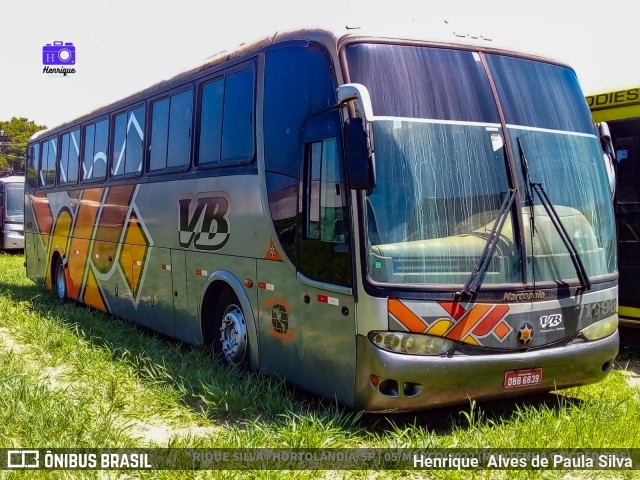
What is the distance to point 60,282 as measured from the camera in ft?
44.2

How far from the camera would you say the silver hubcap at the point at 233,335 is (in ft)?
23.4

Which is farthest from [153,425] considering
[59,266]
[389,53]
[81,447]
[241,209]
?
[59,266]

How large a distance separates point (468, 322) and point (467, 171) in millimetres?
1145

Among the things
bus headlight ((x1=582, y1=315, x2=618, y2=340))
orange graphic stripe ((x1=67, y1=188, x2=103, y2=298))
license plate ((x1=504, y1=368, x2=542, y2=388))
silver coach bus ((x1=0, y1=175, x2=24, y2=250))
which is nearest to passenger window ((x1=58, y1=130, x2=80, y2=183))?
orange graphic stripe ((x1=67, y1=188, x2=103, y2=298))

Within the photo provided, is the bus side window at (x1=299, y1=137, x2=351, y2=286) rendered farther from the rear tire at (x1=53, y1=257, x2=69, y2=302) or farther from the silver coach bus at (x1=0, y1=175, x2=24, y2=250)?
the silver coach bus at (x1=0, y1=175, x2=24, y2=250)

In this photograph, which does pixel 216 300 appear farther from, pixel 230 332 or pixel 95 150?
pixel 95 150

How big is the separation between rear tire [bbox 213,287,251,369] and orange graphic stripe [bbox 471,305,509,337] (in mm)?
2503

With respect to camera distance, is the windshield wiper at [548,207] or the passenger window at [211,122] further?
the passenger window at [211,122]

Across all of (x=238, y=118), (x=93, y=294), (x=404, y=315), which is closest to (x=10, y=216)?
(x=93, y=294)

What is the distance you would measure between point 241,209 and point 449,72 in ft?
7.92

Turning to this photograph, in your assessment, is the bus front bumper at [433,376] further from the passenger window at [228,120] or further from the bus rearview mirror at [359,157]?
the passenger window at [228,120]

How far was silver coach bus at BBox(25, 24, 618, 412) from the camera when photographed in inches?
203

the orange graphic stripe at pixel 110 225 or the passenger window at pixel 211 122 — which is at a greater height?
the passenger window at pixel 211 122

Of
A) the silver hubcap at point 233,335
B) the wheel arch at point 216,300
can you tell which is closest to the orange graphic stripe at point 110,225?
the wheel arch at point 216,300
